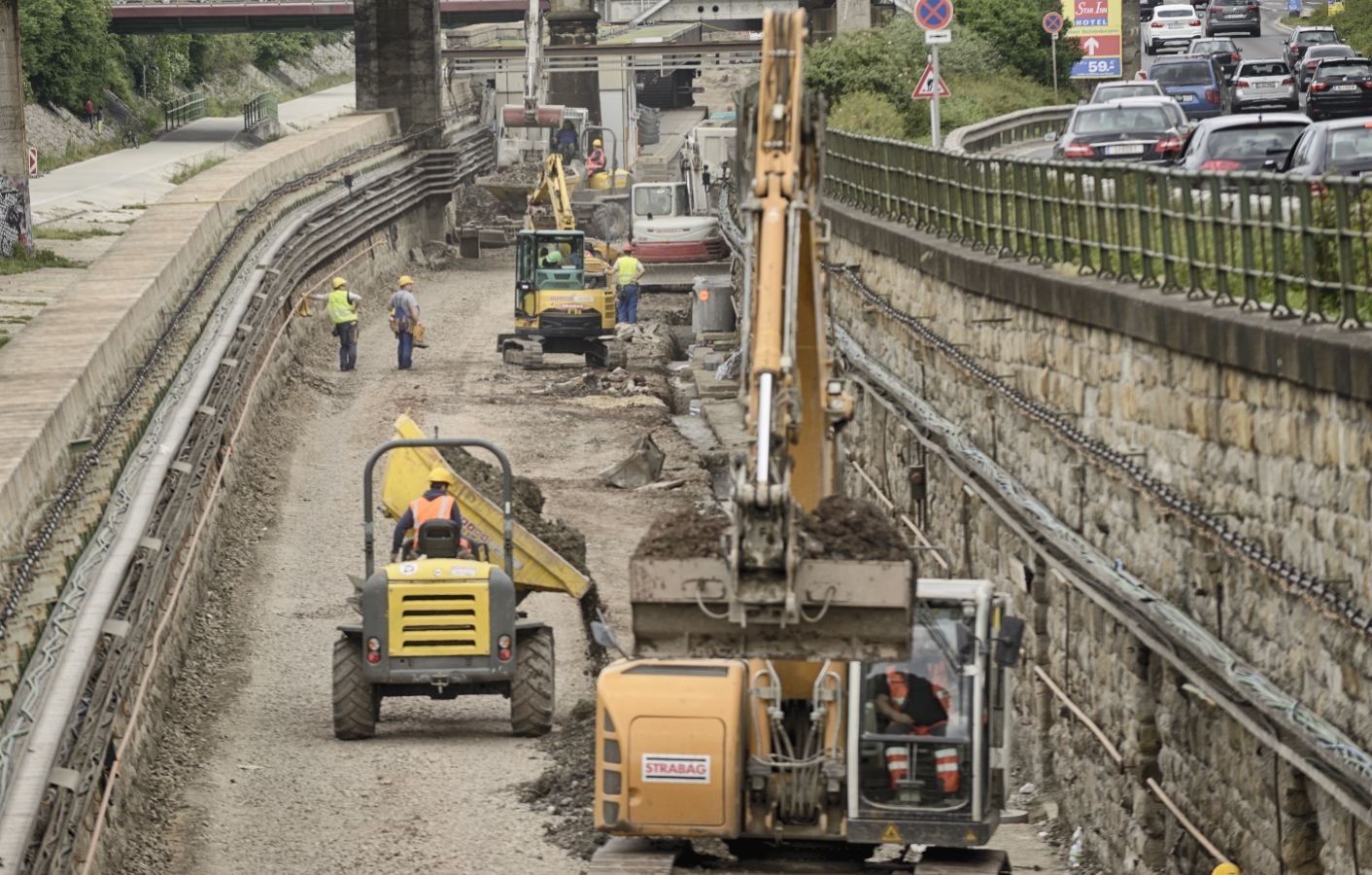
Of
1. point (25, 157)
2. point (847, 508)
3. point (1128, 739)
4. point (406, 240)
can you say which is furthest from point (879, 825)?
point (406, 240)

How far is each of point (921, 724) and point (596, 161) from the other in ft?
170

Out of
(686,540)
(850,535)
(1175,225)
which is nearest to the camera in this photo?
(850,535)

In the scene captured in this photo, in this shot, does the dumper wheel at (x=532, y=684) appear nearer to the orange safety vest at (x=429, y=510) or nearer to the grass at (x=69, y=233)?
the orange safety vest at (x=429, y=510)

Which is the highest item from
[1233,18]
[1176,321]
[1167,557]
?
[1233,18]

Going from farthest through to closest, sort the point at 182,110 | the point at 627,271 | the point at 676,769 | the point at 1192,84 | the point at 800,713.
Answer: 1. the point at 182,110
2. the point at 1192,84
3. the point at 627,271
4. the point at 800,713
5. the point at 676,769

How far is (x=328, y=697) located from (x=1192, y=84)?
32.9m

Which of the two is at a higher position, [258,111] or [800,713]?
[258,111]

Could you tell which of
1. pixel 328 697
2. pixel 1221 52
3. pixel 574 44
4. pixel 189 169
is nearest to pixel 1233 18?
pixel 1221 52

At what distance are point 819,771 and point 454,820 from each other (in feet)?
13.8

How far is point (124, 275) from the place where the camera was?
94.9 feet

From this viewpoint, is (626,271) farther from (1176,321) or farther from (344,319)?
(1176,321)

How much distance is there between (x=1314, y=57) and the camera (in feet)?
165

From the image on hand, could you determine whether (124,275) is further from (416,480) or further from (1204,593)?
(1204,593)

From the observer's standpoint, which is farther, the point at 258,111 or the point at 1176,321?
the point at 258,111
